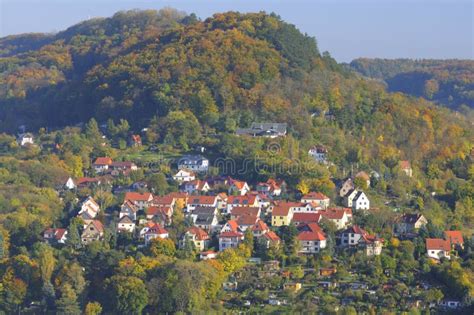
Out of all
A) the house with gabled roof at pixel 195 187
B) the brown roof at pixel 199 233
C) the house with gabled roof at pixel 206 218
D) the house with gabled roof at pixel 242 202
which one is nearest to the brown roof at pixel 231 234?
the brown roof at pixel 199 233

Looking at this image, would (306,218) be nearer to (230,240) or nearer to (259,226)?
(259,226)

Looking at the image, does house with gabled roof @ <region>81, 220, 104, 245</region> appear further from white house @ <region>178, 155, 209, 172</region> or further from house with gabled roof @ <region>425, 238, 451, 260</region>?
house with gabled roof @ <region>425, 238, 451, 260</region>

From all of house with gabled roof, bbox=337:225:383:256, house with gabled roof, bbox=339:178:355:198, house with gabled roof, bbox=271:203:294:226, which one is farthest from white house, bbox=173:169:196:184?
house with gabled roof, bbox=337:225:383:256

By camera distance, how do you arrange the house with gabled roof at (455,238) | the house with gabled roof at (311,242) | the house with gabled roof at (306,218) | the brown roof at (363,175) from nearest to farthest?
the house with gabled roof at (311,242) → the house with gabled roof at (455,238) → the house with gabled roof at (306,218) → the brown roof at (363,175)

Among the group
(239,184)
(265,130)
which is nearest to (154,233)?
(239,184)

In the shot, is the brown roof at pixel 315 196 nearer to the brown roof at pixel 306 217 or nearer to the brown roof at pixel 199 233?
the brown roof at pixel 306 217

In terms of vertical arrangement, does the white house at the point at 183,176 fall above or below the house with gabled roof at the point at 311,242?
above

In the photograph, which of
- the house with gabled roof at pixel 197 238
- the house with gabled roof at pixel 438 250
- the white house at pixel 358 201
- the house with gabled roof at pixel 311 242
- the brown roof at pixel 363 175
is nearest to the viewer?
the house with gabled roof at pixel 438 250
